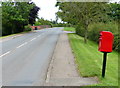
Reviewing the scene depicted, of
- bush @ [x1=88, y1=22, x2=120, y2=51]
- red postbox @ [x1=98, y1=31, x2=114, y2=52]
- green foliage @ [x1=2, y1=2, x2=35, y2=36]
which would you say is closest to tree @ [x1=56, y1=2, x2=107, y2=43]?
bush @ [x1=88, y1=22, x2=120, y2=51]

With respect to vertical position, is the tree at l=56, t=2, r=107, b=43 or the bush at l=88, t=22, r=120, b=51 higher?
the tree at l=56, t=2, r=107, b=43

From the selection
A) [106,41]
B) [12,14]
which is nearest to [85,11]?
[106,41]

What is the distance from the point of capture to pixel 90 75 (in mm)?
5961

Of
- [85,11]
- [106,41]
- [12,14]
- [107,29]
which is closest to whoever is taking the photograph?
[106,41]

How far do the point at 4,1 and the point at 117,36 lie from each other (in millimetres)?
25189

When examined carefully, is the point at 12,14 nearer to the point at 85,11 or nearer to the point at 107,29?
the point at 85,11

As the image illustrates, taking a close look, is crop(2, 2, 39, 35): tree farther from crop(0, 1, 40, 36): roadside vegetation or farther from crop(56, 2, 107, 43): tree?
crop(56, 2, 107, 43): tree

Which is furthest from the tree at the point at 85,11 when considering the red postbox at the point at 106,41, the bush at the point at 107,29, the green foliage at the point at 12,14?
the green foliage at the point at 12,14

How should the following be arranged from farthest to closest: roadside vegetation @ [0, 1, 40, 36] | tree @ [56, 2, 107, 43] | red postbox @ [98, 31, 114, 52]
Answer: roadside vegetation @ [0, 1, 40, 36]
tree @ [56, 2, 107, 43]
red postbox @ [98, 31, 114, 52]

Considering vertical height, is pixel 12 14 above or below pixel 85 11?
above

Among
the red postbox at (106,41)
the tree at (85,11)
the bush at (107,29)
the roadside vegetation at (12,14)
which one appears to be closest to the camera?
the red postbox at (106,41)

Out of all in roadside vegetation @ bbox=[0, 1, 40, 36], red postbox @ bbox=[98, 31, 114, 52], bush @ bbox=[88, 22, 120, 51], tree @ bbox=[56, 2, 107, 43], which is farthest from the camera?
roadside vegetation @ bbox=[0, 1, 40, 36]

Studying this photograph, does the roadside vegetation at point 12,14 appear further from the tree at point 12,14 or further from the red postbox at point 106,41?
the red postbox at point 106,41

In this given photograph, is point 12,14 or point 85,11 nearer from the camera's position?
point 85,11
